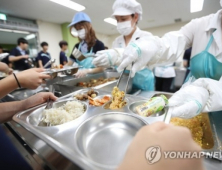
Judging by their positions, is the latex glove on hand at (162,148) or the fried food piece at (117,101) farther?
the fried food piece at (117,101)

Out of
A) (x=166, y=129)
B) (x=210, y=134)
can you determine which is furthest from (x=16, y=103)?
(x=210, y=134)

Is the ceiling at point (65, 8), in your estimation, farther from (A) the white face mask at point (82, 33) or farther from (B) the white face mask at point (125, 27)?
(B) the white face mask at point (125, 27)

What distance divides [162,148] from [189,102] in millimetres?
511

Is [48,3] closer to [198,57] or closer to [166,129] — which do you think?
[198,57]

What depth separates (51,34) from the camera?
6.59 metres

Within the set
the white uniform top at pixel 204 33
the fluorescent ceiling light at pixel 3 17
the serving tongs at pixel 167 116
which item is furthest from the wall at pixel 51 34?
the serving tongs at pixel 167 116

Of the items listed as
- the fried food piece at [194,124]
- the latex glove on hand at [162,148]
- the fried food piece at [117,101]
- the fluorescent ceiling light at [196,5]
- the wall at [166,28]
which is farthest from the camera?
the wall at [166,28]

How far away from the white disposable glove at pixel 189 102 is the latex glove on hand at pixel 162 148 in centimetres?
44

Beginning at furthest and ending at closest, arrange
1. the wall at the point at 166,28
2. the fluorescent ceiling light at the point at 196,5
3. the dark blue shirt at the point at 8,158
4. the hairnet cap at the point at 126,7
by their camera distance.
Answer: the wall at the point at 166,28 → the fluorescent ceiling light at the point at 196,5 → the hairnet cap at the point at 126,7 → the dark blue shirt at the point at 8,158

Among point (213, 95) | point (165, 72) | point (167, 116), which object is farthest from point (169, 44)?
point (165, 72)

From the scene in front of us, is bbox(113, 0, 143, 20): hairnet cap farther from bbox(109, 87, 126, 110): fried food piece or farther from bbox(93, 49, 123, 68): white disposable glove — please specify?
bbox(109, 87, 126, 110): fried food piece

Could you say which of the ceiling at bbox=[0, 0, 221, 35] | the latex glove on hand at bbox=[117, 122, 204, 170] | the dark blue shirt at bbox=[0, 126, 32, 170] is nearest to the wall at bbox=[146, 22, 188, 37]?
the ceiling at bbox=[0, 0, 221, 35]

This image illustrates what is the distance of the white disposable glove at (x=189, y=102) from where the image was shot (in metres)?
0.62

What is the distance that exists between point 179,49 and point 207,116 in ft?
1.76
